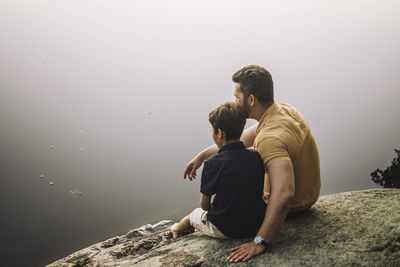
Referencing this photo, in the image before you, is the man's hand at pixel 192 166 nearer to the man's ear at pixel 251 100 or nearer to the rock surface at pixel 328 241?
the rock surface at pixel 328 241

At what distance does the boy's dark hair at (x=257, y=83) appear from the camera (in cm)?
191

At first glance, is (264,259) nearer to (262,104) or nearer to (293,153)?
(293,153)

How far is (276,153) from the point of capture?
163 centimetres

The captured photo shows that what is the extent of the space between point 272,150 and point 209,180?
46cm

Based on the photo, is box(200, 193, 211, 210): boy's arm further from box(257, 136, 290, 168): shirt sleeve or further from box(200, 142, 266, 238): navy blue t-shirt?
box(257, 136, 290, 168): shirt sleeve

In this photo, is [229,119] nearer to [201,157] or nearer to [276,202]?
[276,202]

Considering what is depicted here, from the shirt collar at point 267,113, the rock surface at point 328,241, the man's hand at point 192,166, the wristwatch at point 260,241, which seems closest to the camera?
the rock surface at point 328,241

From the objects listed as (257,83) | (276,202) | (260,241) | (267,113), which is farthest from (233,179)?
(257,83)

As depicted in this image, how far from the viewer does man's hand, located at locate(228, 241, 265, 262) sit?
163 cm

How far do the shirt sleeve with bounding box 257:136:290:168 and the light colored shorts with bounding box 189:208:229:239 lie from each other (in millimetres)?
665

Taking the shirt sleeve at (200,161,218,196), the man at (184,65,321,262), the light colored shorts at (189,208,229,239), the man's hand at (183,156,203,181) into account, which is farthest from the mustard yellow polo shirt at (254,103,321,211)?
the man's hand at (183,156,203,181)

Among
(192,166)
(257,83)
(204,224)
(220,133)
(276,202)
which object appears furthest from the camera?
(192,166)

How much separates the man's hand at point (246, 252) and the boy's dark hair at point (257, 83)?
1.00 m

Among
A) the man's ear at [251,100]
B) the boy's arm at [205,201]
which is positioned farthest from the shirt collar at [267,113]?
the boy's arm at [205,201]
